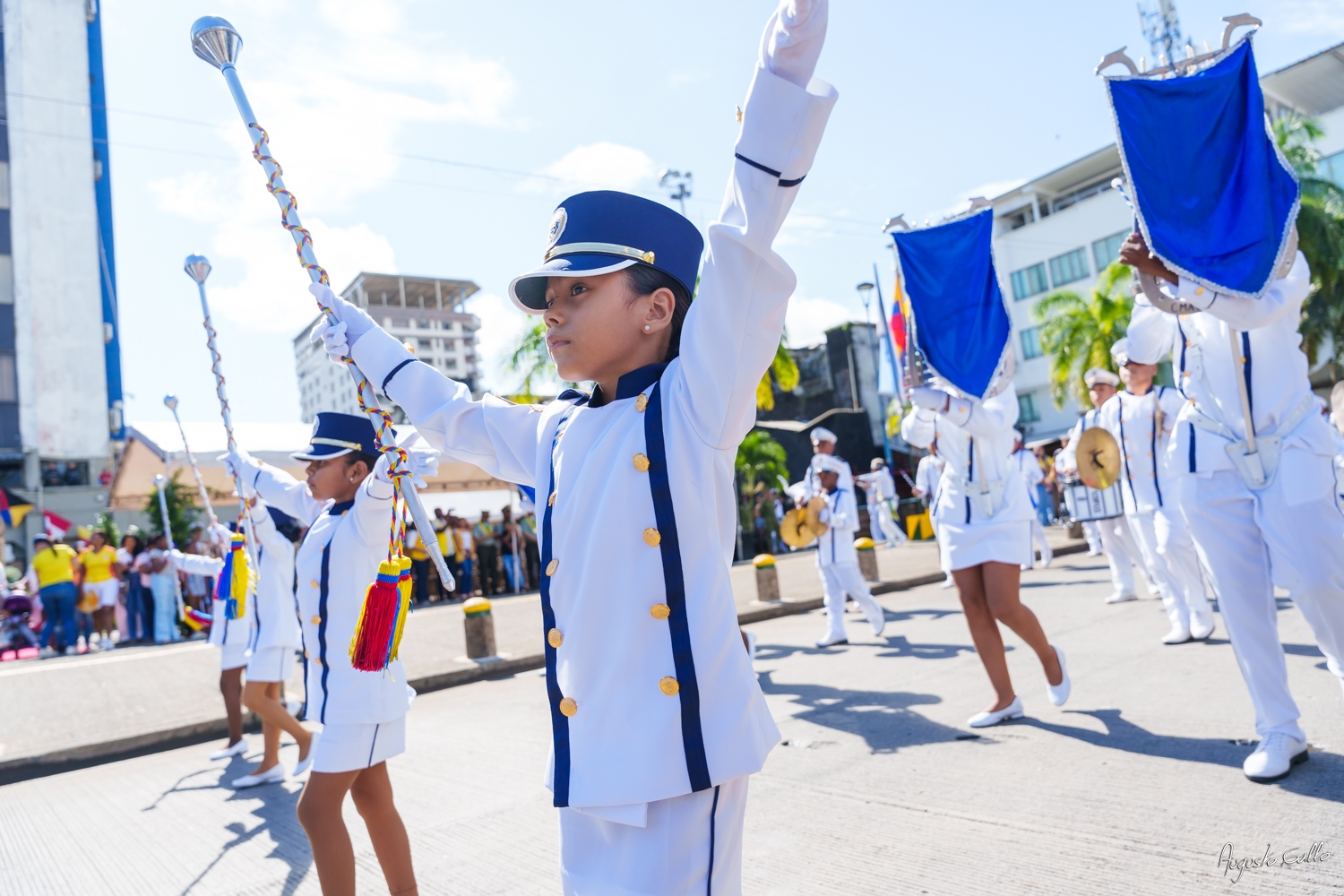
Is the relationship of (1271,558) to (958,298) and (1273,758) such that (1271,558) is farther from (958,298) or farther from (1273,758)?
(958,298)

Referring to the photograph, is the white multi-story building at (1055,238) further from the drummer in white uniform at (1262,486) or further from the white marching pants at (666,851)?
the white marching pants at (666,851)

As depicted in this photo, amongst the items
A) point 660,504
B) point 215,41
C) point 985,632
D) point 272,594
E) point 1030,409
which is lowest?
point 985,632

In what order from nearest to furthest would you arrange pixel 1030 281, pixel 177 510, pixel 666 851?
pixel 666 851, pixel 177 510, pixel 1030 281

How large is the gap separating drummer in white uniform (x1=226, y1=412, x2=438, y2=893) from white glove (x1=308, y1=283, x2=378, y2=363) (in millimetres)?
596

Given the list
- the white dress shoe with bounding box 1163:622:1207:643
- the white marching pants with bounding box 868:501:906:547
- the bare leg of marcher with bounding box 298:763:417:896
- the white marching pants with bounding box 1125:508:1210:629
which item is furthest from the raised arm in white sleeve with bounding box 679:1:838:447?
the white marching pants with bounding box 868:501:906:547

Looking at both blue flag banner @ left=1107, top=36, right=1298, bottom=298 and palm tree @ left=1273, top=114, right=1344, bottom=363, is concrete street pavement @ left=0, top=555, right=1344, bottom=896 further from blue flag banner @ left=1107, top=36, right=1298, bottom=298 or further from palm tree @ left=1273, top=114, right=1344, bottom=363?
palm tree @ left=1273, top=114, right=1344, bottom=363

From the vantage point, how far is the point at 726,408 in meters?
1.73

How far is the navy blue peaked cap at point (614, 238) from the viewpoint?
6.48ft

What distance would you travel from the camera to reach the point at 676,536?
1.82 m

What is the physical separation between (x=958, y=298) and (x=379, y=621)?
170 inches

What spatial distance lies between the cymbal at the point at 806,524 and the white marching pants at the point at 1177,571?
3528 millimetres

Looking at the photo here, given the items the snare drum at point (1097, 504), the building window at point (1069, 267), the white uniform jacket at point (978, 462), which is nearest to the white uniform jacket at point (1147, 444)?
the snare drum at point (1097, 504)

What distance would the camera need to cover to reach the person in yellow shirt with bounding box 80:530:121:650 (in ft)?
51.9

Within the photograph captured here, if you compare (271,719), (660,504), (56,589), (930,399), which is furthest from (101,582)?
(660,504)
